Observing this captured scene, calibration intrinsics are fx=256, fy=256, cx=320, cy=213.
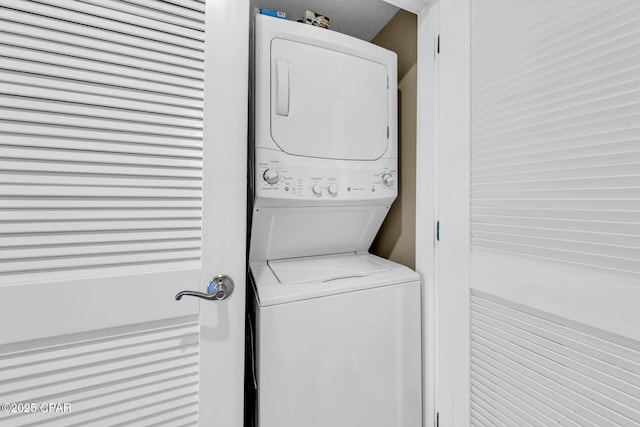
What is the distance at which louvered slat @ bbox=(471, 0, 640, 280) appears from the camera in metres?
0.68

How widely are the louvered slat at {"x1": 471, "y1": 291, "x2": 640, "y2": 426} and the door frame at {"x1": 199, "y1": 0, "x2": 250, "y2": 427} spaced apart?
3.12 feet

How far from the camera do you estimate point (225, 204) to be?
90 cm

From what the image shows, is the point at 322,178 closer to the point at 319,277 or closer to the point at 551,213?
the point at 319,277

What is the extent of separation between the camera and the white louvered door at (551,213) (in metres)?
0.68

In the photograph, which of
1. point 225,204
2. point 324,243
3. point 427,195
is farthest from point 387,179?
point 225,204

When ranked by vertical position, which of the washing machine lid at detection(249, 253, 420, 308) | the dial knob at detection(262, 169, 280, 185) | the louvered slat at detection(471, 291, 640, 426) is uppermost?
the dial knob at detection(262, 169, 280, 185)

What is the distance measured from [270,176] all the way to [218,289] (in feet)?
1.59

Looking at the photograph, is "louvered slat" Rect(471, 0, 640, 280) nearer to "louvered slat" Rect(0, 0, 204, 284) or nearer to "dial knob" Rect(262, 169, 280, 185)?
"dial knob" Rect(262, 169, 280, 185)

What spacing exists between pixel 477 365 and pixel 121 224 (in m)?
1.41

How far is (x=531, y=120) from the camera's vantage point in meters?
0.87

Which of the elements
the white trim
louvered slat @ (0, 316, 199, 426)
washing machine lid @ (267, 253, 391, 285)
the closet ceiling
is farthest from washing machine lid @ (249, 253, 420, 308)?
the closet ceiling

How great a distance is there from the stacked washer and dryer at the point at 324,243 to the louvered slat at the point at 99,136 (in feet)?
1.03

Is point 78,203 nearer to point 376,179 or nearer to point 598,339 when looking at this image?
point 376,179

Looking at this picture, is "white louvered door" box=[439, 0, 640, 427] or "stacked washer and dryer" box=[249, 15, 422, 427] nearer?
"white louvered door" box=[439, 0, 640, 427]
